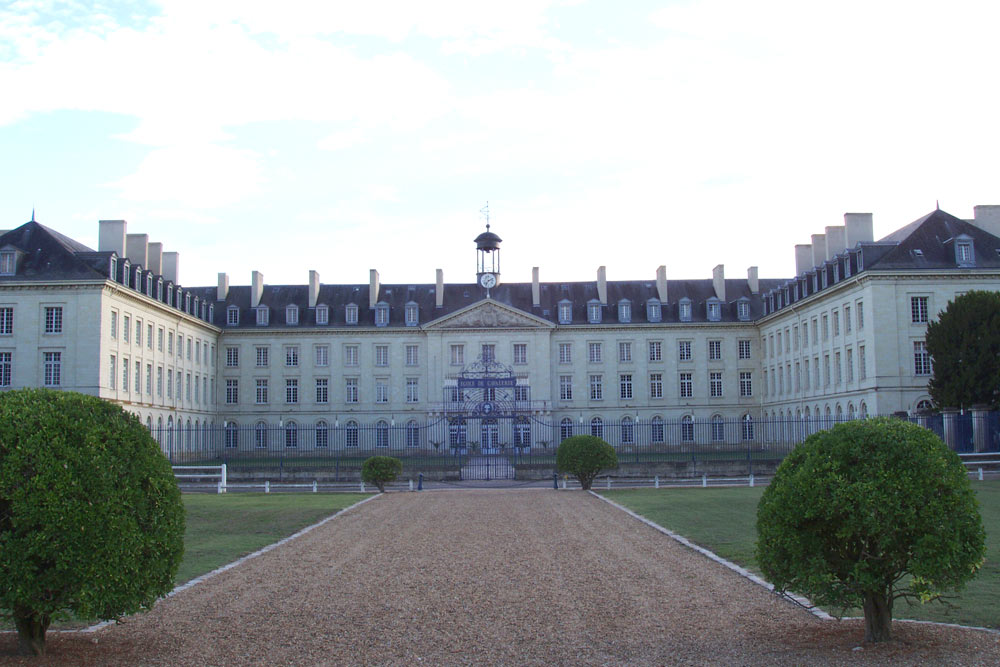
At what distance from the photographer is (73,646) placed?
23.4 ft

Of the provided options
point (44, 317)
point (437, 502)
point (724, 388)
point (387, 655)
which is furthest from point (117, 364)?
point (387, 655)

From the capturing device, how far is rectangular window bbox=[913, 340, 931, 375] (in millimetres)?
37750

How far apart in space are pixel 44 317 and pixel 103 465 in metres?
35.2

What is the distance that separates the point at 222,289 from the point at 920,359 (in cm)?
3738

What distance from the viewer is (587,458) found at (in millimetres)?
25203

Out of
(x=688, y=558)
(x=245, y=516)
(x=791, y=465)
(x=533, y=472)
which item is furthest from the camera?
(x=533, y=472)

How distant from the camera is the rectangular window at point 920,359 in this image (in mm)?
37750

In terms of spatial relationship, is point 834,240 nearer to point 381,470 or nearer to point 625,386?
point 625,386

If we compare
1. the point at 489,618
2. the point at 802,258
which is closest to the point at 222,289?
the point at 802,258

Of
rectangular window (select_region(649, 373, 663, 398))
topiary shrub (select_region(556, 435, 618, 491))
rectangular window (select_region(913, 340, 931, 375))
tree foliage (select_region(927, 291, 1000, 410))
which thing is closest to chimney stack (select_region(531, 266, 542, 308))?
rectangular window (select_region(649, 373, 663, 398))

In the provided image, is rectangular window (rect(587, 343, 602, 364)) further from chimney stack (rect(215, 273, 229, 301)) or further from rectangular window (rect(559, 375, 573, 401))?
chimney stack (rect(215, 273, 229, 301))

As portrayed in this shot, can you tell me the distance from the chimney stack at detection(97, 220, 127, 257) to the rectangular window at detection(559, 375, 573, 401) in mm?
24967

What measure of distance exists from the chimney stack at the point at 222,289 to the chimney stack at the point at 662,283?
82.6 feet

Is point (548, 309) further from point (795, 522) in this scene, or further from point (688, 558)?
point (795, 522)
